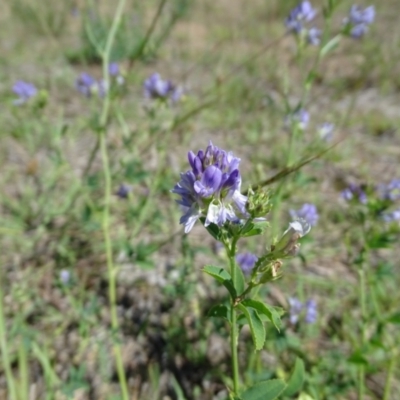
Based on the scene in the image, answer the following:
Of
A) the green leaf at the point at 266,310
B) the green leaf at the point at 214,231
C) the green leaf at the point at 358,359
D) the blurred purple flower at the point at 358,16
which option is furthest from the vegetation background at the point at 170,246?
the blurred purple flower at the point at 358,16

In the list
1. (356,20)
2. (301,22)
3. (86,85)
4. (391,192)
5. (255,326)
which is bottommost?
(255,326)

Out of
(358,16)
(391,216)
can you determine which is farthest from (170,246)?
(358,16)

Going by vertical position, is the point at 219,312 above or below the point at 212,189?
below

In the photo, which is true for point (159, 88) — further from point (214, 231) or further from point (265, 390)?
point (265, 390)

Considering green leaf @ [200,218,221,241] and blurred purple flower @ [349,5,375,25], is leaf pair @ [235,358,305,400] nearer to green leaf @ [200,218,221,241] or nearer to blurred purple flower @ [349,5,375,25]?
green leaf @ [200,218,221,241]

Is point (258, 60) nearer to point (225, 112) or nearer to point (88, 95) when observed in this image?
point (225, 112)

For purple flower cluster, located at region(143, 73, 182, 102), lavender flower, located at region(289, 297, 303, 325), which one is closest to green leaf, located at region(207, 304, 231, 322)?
lavender flower, located at region(289, 297, 303, 325)

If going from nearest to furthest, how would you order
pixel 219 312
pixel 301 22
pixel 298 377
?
pixel 219 312 → pixel 298 377 → pixel 301 22
